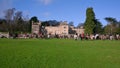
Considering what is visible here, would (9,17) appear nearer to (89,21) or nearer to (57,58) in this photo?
(89,21)

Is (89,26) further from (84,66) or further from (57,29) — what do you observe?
(84,66)

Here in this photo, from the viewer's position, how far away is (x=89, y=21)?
108 m

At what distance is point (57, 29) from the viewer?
170 metres

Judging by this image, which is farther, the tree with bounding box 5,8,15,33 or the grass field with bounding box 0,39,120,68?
the tree with bounding box 5,8,15,33

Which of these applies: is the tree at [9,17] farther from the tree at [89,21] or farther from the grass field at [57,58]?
the grass field at [57,58]

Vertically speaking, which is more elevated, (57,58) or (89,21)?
(89,21)

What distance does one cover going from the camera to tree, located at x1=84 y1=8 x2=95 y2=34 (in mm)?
106312

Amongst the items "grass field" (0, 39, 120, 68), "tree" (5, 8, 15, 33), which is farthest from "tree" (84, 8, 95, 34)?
"grass field" (0, 39, 120, 68)

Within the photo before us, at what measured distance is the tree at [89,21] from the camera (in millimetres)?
106312

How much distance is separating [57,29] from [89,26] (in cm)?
6497

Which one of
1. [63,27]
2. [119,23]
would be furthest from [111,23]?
[63,27]

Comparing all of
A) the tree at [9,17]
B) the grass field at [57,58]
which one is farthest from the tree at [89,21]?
the grass field at [57,58]

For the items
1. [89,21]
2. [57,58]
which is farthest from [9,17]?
[57,58]

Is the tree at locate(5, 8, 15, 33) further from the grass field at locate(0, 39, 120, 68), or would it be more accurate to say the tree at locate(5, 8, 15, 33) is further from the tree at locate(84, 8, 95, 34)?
the grass field at locate(0, 39, 120, 68)
